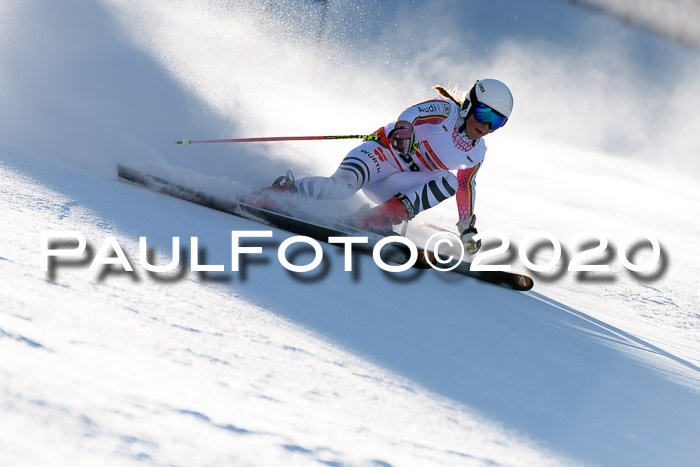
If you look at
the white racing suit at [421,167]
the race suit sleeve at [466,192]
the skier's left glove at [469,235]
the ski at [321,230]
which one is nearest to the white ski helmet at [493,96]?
the white racing suit at [421,167]

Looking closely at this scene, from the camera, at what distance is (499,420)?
1436mm

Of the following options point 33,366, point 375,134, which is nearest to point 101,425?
point 33,366

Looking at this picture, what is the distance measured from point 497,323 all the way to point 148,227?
1.54 metres

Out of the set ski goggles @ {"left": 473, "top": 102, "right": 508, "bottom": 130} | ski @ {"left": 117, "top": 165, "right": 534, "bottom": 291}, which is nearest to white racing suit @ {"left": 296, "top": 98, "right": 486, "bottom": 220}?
ski goggles @ {"left": 473, "top": 102, "right": 508, "bottom": 130}

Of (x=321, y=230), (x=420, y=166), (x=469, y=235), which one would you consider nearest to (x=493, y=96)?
(x=420, y=166)

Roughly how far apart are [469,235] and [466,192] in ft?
0.97

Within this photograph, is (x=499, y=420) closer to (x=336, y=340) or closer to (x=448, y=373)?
(x=448, y=373)

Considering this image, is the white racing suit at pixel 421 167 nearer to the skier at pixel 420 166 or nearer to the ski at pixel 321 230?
the skier at pixel 420 166

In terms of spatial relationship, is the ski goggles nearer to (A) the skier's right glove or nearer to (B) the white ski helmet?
(B) the white ski helmet

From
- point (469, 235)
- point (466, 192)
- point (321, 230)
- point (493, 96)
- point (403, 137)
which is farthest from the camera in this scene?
point (466, 192)

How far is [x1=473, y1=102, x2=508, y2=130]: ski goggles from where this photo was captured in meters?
3.35

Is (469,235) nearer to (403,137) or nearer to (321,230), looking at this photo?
(403,137)

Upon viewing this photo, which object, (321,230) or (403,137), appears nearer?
(321,230)

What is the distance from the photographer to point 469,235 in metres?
3.67
